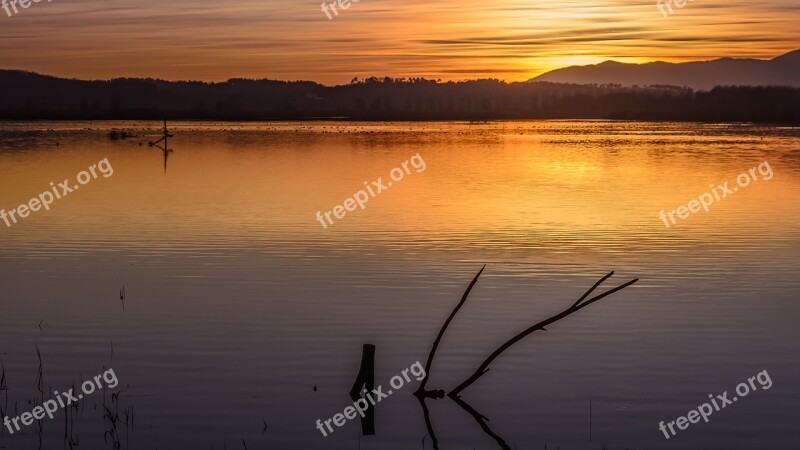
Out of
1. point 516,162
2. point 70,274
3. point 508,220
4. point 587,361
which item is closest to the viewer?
point 587,361

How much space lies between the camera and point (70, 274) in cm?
2067

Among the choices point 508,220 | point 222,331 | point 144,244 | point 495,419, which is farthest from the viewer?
point 508,220

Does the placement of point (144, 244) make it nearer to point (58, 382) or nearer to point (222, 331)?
point (222, 331)

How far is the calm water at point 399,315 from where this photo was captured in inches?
466

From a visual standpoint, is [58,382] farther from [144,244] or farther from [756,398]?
[144,244]

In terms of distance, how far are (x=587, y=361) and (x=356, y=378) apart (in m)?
3.08

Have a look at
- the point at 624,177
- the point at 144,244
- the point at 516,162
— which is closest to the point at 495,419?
the point at 144,244

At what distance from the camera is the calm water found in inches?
466

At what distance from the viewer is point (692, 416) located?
39.7ft

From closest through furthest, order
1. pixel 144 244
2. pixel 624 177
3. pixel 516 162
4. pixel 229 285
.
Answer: pixel 229 285
pixel 144 244
pixel 624 177
pixel 516 162

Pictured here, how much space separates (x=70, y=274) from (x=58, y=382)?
796 cm

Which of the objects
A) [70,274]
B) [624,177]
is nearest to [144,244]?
[70,274]

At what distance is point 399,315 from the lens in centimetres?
1689

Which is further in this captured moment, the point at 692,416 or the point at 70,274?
the point at 70,274
